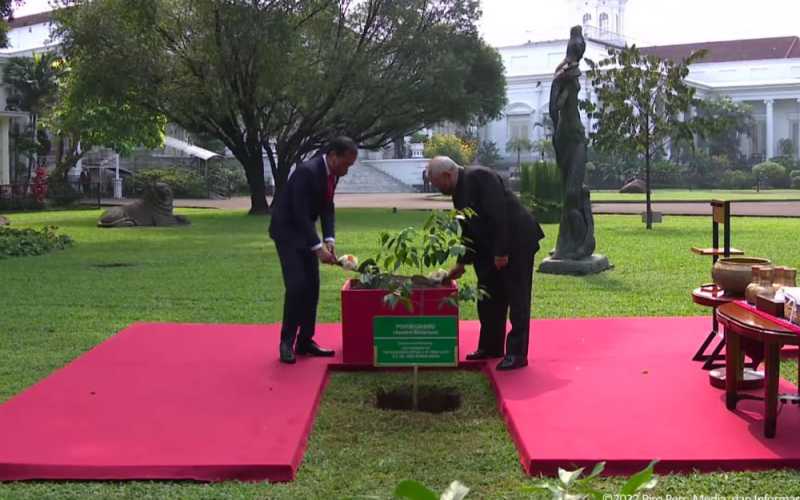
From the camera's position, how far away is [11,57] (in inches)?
1714

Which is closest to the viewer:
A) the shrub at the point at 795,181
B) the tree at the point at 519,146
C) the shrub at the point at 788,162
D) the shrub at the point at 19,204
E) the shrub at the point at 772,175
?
the shrub at the point at 19,204

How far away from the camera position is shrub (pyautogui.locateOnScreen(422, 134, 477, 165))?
51737 mm

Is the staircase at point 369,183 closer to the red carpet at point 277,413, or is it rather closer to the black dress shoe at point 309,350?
the black dress shoe at point 309,350

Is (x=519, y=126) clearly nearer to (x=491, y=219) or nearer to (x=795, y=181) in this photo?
(x=795, y=181)

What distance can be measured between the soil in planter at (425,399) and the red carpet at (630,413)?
306 mm

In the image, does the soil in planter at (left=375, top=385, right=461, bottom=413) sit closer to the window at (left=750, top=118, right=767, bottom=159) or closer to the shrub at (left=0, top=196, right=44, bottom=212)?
the shrub at (left=0, top=196, right=44, bottom=212)

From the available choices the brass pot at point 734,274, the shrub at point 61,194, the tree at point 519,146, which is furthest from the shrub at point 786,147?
the brass pot at point 734,274

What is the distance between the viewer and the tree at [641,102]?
21016mm

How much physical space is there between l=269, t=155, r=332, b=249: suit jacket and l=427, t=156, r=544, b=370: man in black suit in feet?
2.68

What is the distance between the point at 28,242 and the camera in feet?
52.4

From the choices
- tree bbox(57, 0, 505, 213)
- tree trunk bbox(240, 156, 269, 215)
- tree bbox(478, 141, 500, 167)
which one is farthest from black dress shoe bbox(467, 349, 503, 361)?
tree bbox(478, 141, 500, 167)

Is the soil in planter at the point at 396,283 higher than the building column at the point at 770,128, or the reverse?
the building column at the point at 770,128

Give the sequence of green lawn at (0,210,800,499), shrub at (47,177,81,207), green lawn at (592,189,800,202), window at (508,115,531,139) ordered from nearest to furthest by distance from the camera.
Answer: green lawn at (0,210,800,499) < shrub at (47,177,81,207) < green lawn at (592,189,800,202) < window at (508,115,531,139)

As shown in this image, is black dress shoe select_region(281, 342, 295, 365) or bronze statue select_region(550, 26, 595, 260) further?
bronze statue select_region(550, 26, 595, 260)
